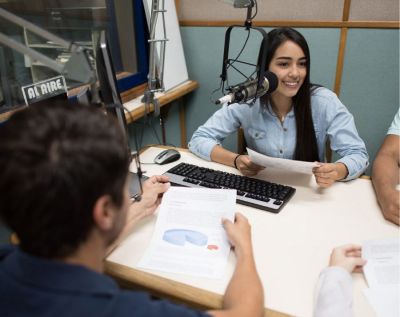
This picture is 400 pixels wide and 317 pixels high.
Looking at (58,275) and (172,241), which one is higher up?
(58,275)

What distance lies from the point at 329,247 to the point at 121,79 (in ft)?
5.19

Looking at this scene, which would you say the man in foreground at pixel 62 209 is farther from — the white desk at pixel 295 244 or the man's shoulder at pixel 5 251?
the white desk at pixel 295 244

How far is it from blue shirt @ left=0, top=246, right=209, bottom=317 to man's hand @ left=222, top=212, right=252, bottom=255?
13.8 inches

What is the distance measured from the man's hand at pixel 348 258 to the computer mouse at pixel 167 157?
2.45 feet

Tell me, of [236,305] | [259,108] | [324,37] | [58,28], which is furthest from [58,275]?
[324,37]

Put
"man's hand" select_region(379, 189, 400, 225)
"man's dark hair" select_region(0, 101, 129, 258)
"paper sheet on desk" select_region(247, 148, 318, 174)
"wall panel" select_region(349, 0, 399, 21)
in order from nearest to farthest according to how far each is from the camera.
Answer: "man's dark hair" select_region(0, 101, 129, 258) < "man's hand" select_region(379, 189, 400, 225) < "paper sheet on desk" select_region(247, 148, 318, 174) < "wall panel" select_region(349, 0, 399, 21)

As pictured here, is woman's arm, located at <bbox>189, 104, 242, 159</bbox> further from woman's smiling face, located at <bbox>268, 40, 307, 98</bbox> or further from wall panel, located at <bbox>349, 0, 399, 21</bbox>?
wall panel, located at <bbox>349, 0, 399, 21</bbox>

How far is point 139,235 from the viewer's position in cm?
99

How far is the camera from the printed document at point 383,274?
74cm

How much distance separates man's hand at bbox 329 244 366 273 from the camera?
837 millimetres

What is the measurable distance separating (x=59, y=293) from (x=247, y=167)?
2.92ft

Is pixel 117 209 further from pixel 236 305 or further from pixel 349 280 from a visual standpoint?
pixel 349 280

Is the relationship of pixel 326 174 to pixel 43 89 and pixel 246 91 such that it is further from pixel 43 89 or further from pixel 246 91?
pixel 43 89

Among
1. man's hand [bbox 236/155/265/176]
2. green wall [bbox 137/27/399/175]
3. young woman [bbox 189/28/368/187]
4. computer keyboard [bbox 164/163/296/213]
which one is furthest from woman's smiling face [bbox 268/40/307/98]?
green wall [bbox 137/27/399/175]
